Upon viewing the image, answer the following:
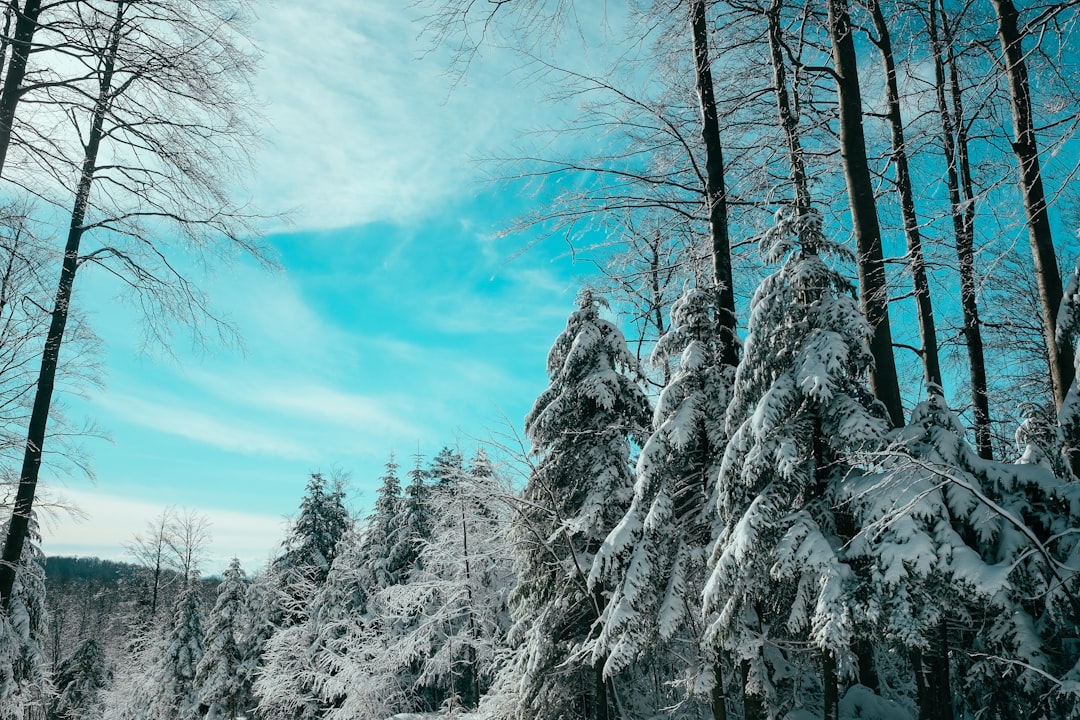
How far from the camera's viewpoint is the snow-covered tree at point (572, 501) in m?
11.8

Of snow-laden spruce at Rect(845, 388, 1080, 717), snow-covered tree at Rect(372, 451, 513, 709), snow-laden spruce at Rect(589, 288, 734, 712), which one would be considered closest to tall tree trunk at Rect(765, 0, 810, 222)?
snow-laden spruce at Rect(589, 288, 734, 712)

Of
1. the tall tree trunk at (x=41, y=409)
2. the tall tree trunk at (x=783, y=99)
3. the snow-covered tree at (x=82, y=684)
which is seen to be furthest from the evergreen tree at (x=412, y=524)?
the snow-covered tree at (x=82, y=684)

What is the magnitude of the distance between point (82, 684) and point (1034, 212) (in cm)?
5512

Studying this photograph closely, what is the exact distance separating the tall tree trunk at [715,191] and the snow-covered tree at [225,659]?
31081mm

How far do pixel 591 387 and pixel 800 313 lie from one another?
18.2 ft

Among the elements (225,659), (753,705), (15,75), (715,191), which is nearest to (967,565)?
(753,705)

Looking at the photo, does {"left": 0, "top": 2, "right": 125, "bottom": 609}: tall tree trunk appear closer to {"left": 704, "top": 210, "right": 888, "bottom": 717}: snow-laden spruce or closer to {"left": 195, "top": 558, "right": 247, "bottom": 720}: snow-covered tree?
{"left": 704, "top": 210, "right": 888, "bottom": 717}: snow-laden spruce

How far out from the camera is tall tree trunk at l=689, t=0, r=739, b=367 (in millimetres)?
10516

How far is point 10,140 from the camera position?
704cm

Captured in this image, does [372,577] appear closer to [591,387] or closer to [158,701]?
[158,701]

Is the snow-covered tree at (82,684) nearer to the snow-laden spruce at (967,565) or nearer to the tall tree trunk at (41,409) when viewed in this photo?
the tall tree trunk at (41,409)

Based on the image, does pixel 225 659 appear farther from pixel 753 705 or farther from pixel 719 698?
pixel 753 705

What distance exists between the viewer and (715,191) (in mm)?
10758

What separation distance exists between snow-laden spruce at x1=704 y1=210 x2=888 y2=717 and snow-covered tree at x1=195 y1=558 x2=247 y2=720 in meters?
31.2
